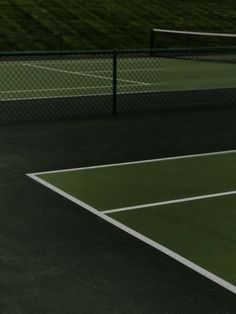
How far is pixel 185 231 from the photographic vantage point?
6.63 metres

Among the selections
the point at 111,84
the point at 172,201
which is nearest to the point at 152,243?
the point at 172,201

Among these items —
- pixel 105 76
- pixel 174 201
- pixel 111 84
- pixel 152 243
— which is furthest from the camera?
pixel 105 76

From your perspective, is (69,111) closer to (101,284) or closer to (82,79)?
(82,79)

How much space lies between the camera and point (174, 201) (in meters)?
7.70

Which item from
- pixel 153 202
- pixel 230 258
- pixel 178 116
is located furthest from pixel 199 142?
pixel 230 258

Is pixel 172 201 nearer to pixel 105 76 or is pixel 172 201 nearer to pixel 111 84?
pixel 111 84

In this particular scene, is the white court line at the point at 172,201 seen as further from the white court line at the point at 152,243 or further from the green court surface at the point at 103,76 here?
the green court surface at the point at 103,76

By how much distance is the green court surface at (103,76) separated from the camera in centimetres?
1842

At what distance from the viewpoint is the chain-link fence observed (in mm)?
14617

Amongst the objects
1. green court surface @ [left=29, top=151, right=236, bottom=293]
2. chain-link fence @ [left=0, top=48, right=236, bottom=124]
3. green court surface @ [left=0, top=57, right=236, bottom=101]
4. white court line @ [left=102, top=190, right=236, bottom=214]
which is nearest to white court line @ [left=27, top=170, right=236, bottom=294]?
green court surface @ [left=29, top=151, right=236, bottom=293]

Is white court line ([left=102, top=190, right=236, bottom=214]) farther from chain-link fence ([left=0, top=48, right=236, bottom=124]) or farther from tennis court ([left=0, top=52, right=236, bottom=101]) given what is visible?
tennis court ([left=0, top=52, right=236, bottom=101])

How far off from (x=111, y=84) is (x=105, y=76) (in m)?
2.53

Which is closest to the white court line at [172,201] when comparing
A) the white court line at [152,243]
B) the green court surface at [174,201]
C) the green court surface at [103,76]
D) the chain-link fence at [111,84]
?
the green court surface at [174,201]

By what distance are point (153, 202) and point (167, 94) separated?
10141 mm
